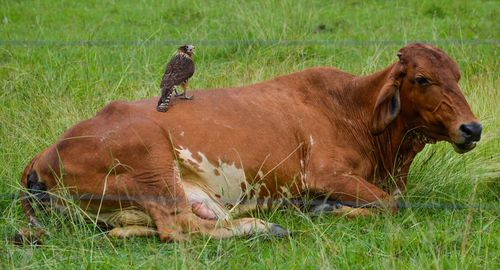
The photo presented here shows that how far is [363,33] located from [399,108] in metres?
4.72

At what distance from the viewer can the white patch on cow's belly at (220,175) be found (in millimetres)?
6184

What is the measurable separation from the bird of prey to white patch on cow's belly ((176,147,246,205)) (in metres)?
0.33

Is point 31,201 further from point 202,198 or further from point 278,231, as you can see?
point 278,231

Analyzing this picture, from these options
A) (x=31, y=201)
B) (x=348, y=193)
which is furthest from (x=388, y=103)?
(x=31, y=201)

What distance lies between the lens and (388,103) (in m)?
6.61

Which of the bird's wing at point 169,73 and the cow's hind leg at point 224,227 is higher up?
the bird's wing at point 169,73

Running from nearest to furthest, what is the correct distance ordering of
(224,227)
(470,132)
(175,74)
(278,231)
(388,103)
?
1. (278,231)
2. (224,227)
3. (470,132)
4. (175,74)
5. (388,103)

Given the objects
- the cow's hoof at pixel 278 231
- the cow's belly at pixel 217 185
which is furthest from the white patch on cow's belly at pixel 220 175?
the cow's hoof at pixel 278 231

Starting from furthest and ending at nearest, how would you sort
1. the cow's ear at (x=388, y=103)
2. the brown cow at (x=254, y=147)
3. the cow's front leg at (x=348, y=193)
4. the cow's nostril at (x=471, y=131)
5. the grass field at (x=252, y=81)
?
the cow's ear at (x=388, y=103) < the cow's front leg at (x=348, y=193) < the cow's nostril at (x=471, y=131) < the brown cow at (x=254, y=147) < the grass field at (x=252, y=81)

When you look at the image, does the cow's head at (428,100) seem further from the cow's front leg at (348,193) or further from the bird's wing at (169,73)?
the bird's wing at (169,73)

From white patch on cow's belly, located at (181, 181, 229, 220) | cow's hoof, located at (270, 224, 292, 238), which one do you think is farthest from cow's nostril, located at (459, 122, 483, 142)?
white patch on cow's belly, located at (181, 181, 229, 220)

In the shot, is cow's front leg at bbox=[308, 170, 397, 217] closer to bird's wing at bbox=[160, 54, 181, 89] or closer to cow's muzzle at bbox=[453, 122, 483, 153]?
cow's muzzle at bbox=[453, 122, 483, 153]

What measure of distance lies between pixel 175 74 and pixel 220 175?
658 mm

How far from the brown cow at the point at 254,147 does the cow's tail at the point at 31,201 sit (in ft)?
0.05
